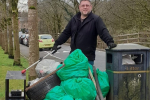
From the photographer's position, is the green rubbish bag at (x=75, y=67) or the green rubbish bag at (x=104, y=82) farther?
the green rubbish bag at (x=104, y=82)

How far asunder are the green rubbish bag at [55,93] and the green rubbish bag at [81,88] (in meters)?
0.09

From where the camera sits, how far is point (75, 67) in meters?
4.05

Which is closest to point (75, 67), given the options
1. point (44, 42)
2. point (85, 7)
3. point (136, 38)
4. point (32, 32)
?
point (85, 7)

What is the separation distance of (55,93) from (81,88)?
0.43 meters

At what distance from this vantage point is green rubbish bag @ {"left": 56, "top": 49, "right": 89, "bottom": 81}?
405 centimetres

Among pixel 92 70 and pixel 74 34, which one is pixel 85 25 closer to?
pixel 74 34

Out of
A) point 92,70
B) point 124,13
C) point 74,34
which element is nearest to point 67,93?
point 92,70

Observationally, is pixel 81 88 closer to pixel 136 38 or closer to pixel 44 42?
pixel 136 38

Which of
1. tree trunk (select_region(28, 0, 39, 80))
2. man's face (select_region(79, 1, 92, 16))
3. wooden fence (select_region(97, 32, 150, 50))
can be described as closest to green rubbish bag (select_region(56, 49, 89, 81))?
man's face (select_region(79, 1, 92, 16))

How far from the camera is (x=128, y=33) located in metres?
22.5

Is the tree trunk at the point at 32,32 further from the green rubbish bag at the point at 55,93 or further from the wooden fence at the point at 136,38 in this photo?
the wooden fence at the point at 136,38

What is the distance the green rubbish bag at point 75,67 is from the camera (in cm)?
405

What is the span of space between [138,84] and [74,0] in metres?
23.7

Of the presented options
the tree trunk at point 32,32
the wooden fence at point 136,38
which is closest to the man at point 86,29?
Result: the tree trunk at point 32,32
